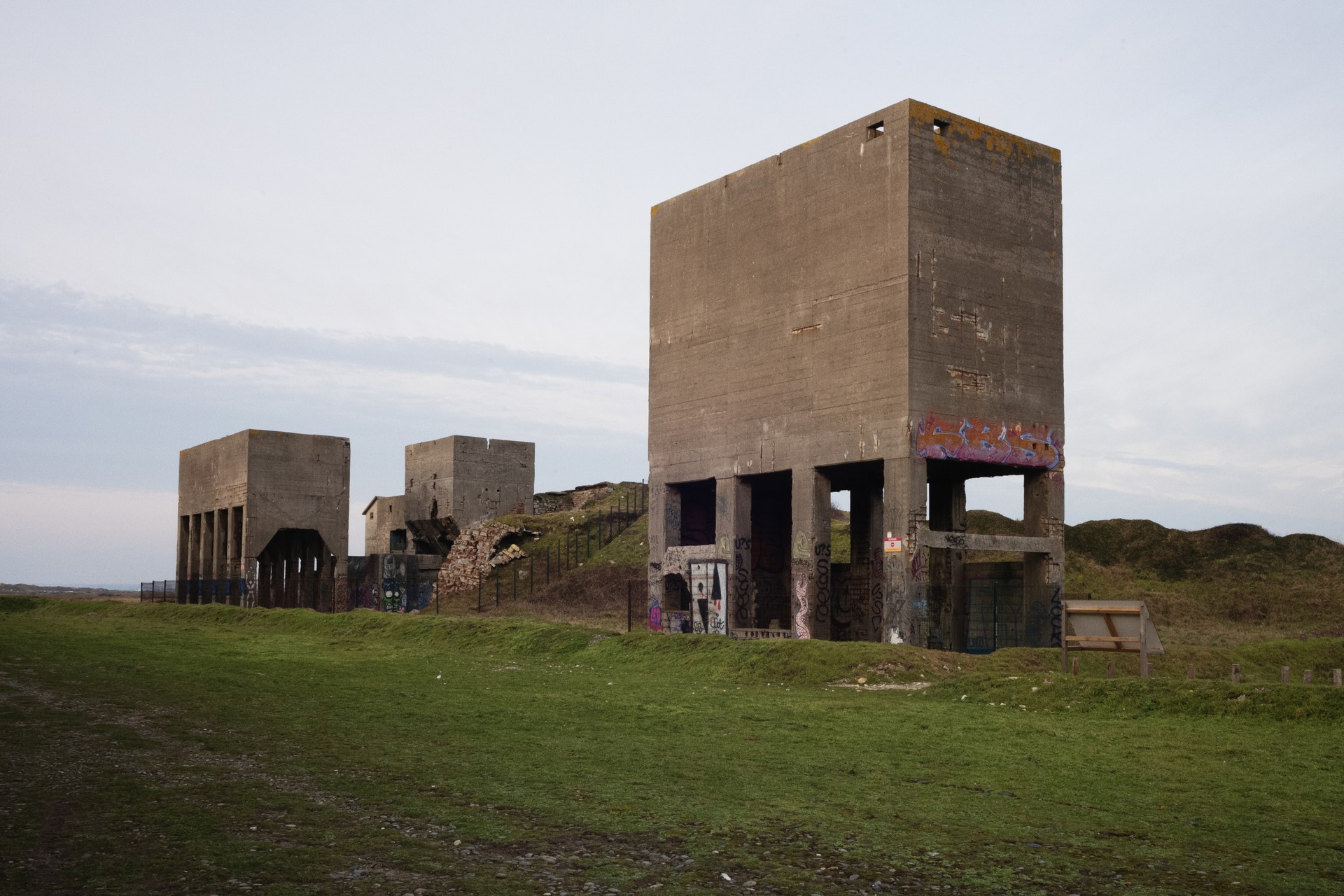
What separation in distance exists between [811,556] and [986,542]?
181 inches

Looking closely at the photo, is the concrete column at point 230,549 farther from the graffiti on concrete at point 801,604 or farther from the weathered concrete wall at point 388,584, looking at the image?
the graffiti on concrete at point 801,604

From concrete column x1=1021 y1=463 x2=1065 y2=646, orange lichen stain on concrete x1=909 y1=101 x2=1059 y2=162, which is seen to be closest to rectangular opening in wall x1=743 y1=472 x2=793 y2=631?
concrete column x1=1021 y1=463 x2=1065 y2=646

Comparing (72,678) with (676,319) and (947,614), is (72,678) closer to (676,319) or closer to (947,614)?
(676,319)

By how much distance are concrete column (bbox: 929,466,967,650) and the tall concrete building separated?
0.06m

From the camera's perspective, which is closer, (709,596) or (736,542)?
(736,542)

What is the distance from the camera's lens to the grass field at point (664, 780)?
765 cm

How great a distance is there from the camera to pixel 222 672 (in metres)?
20.5

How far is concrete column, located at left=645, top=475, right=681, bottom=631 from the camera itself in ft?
117

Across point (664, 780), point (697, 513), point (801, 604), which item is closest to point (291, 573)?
point (697, 513)

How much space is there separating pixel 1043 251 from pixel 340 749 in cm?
2521

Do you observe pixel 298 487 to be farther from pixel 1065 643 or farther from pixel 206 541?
pixel 1065 643

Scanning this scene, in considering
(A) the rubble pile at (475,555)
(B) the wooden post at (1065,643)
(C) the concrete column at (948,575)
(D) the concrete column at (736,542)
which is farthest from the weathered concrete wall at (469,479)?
(B) the wooden post at (1065,643)

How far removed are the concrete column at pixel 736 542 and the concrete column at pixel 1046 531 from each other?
25.6 feet

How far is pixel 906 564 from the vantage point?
1106 inches
